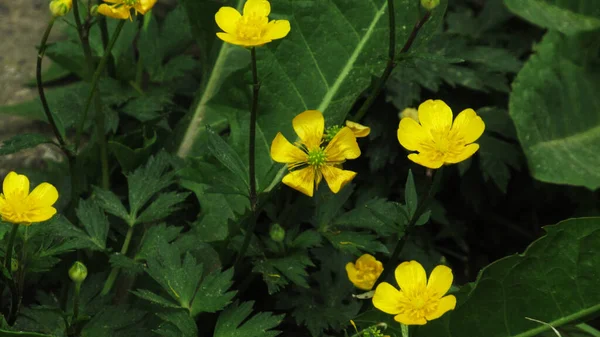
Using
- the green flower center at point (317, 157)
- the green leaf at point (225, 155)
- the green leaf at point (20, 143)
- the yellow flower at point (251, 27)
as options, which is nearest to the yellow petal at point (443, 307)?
the green flower center at point (317, 157)

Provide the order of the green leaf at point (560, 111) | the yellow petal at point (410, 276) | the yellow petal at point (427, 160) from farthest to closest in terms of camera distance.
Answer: the green leaf at point (560, 111), the yellow petal at point (410, 276), the yellow petal at point (427, 160)

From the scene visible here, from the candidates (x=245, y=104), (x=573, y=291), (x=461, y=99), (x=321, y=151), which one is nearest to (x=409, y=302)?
(x=321, y=151)

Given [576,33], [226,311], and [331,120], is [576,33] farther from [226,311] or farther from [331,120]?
[226,311]

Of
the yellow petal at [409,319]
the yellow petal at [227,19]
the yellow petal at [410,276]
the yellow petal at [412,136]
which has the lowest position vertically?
the yellow petal at [409,319]

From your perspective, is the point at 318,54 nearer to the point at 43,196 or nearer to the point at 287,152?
the point at 287,152

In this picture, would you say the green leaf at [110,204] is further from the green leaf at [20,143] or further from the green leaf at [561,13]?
the green leaf at [561,13]

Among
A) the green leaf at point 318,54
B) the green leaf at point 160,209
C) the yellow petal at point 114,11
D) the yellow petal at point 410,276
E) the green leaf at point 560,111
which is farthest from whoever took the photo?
the green leaf at point 560,111
